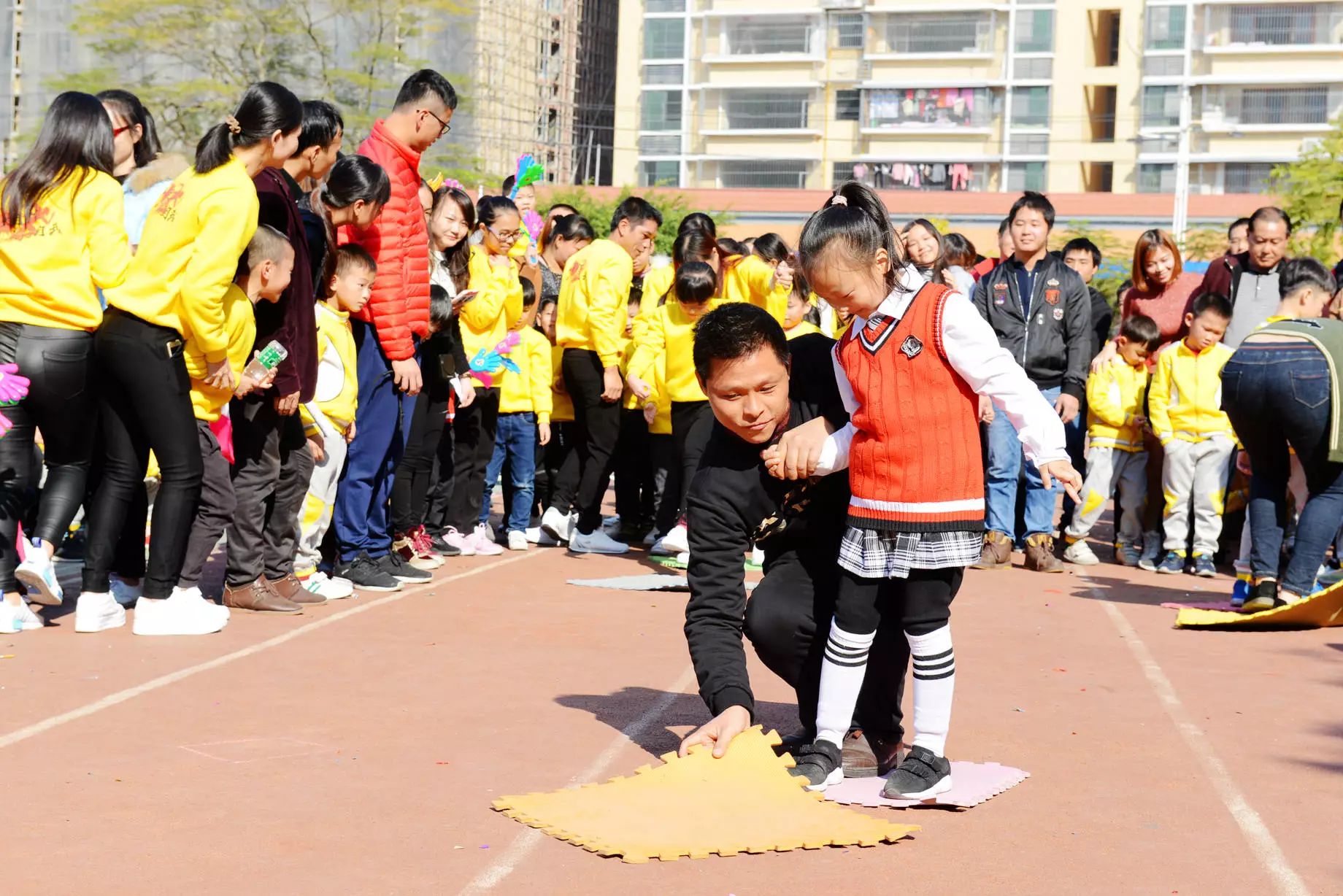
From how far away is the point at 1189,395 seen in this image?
10.7m

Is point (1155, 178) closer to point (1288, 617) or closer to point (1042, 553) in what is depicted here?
point (1042, 553)

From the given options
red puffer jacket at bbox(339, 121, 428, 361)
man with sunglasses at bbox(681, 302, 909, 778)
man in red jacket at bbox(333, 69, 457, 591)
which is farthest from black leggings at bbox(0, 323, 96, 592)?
man with sunglasses at bbox(681, 302, 909, 778)

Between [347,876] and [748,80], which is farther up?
[748,80]

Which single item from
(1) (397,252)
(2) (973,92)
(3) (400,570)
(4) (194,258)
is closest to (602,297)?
(1) (397,252)

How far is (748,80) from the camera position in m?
78.4

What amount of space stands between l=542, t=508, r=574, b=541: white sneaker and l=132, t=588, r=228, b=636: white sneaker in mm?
4226

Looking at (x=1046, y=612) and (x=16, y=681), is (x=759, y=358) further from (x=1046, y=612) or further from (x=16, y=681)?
(x=1046, y=612)

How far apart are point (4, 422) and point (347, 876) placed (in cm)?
375

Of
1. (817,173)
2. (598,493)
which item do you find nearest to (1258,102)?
(817,173)

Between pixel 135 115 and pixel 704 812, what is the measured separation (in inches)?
218

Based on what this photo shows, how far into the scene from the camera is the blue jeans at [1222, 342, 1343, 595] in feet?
26.9

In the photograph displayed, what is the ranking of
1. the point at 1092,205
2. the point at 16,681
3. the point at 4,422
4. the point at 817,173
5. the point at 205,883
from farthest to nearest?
the point at 817,173 → the point at 1092,205 → the point at 4,422 → the point at 16,681 → the point at 205,883

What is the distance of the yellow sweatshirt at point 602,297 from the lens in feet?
34.8

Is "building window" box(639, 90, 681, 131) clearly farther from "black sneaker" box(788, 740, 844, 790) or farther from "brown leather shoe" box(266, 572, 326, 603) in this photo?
"black sneaker" box(788, 740, 844, 790)
